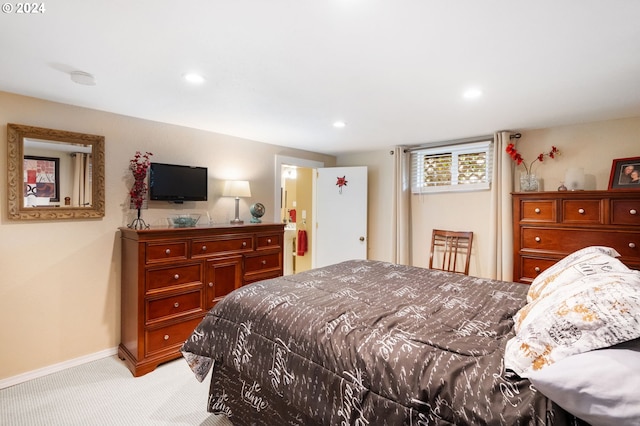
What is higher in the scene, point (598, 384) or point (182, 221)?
point (182, 221)

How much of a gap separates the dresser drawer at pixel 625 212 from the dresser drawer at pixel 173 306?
3.73 metres

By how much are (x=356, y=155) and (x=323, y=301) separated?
353 cm

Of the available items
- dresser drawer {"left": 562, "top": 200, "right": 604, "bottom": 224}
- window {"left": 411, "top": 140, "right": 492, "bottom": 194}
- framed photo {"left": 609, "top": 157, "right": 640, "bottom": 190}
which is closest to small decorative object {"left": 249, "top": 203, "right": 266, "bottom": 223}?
window {"left": 411, "top": 140, "right": 492, "bottom": 194}

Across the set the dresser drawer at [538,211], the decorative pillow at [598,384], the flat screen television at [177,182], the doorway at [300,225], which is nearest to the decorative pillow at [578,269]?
the decorative pillow at [598,384]

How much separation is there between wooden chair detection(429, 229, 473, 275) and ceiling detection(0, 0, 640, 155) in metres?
1.50

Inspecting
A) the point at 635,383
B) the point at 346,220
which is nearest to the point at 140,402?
the point at 635,383

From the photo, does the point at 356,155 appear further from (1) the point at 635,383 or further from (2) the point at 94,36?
(1) the point at 635,383

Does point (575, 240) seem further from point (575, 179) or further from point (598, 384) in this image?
point (598, 384)

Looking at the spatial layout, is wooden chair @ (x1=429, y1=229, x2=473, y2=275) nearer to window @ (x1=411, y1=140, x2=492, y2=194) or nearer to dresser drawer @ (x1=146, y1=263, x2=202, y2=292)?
window @ (x1=411, y1=140, x2=492, y2=194)

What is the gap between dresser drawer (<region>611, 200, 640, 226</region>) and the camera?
2.42 metres

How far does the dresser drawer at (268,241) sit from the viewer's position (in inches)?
133

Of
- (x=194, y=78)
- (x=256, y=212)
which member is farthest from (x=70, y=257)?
(x=194, y=78)

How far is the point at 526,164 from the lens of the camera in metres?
3.37

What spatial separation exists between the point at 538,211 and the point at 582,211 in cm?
32
